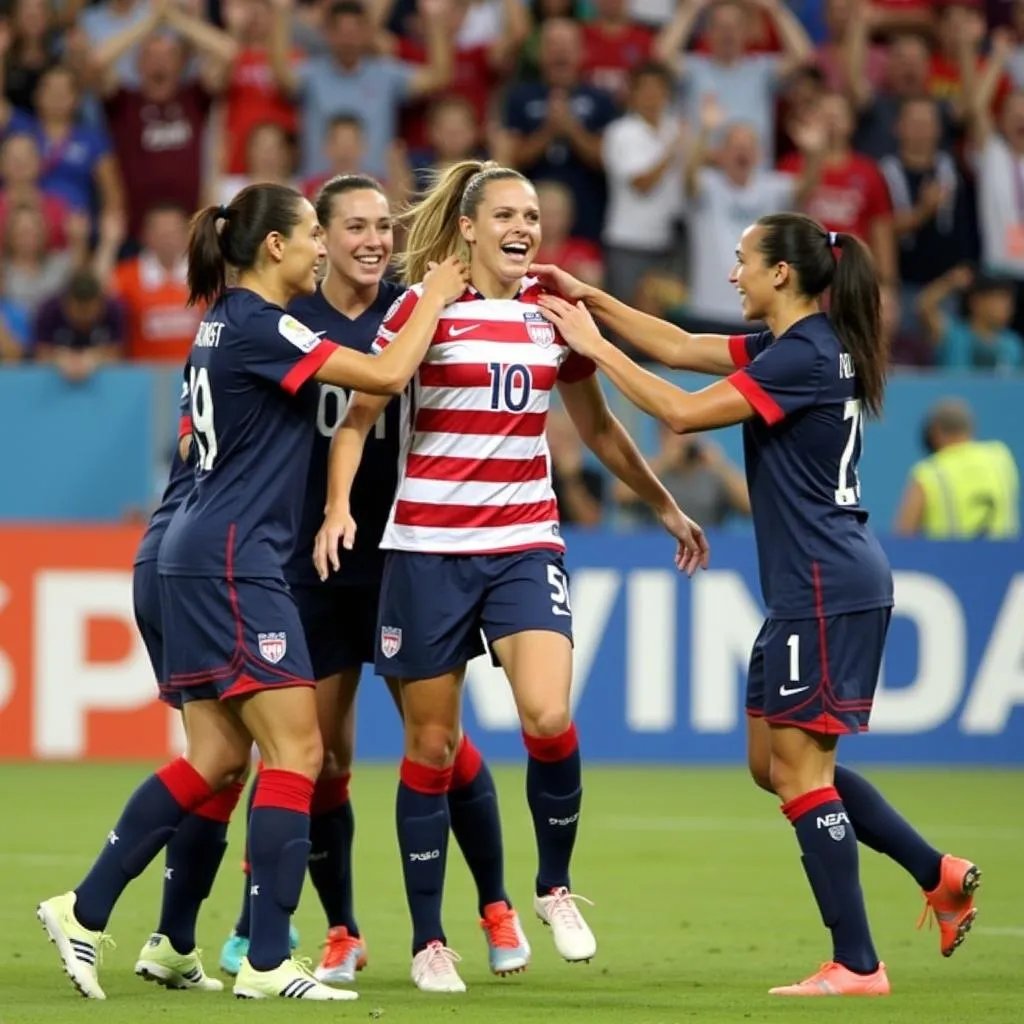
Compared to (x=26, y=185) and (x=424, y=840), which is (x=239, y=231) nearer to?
(x=424, y=840)

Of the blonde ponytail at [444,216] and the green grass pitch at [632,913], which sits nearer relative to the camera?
the green grass pitch at [632,913]

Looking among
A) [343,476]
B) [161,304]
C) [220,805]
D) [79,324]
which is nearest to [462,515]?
[343,476]

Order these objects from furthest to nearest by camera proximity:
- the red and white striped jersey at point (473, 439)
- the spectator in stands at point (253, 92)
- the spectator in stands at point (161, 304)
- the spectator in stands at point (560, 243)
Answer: the spectator in stands at point (253, 92) → the spectator in stands at point (560, 243) → the spectator in stands at point (161, 304) → the red and white striped jersey at point (473, 439)

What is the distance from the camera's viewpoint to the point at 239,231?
20.5 ft

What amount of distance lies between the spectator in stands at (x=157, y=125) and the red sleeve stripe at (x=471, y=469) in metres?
8.66

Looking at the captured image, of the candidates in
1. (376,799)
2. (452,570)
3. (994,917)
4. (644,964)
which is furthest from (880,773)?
(452,570)

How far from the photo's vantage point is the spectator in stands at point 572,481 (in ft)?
43.2

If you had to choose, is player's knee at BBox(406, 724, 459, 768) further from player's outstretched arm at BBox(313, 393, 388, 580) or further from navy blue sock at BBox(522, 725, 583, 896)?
player's outstretched arm at BBox(313, 393, 388, 580)

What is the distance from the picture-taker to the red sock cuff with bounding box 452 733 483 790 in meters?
6.79

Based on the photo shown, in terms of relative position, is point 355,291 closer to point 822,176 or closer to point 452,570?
point 452,570

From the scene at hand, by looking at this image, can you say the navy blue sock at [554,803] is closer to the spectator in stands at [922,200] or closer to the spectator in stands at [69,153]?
the spectator in stands at [69,153]

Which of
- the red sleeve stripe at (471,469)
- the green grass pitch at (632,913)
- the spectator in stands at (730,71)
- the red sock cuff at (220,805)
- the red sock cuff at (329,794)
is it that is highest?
the spectator in stands at (730,71)

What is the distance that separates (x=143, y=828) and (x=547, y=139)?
9390 millimetres

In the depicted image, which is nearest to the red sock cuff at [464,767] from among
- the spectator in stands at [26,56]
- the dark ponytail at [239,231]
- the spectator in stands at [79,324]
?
the dark ponytail at [239,231]
